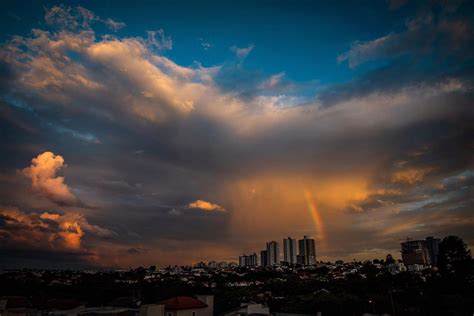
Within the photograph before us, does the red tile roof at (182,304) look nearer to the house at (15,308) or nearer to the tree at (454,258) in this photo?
the house at (15,308)

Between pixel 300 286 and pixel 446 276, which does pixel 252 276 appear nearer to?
pixel 300 286

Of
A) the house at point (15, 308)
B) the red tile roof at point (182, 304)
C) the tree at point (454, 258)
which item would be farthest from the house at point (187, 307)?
the tree at point (454, 258)

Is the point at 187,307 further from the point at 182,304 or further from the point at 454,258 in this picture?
the point at 454,258

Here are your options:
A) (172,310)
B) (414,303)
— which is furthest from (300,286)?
(172,310)

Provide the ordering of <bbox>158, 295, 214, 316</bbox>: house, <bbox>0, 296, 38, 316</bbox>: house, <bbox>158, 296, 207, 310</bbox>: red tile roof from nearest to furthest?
<bbox>158, 295, 214, 316</bbox>: house, <bbox>158, 296, 207, 310</bbox>: red tile roof, <bbox>0, 296, 38, 316</bbox>: house

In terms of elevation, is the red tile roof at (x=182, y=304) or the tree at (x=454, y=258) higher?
the tree at (x=454, y=258)

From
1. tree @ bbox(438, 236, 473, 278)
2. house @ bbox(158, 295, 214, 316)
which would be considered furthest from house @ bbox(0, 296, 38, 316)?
tree @ bbox(438, 236, 473, 278)

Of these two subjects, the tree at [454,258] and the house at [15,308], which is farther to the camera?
the tree at [454,258]

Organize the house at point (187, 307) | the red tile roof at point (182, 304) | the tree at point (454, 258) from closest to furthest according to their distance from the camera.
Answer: the house at point (187, 307) → the red tile roof at point (182, 304) → the tree at point (454, 258)

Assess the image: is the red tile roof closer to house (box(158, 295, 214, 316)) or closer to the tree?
house (box(158, 295, 214, 316))
